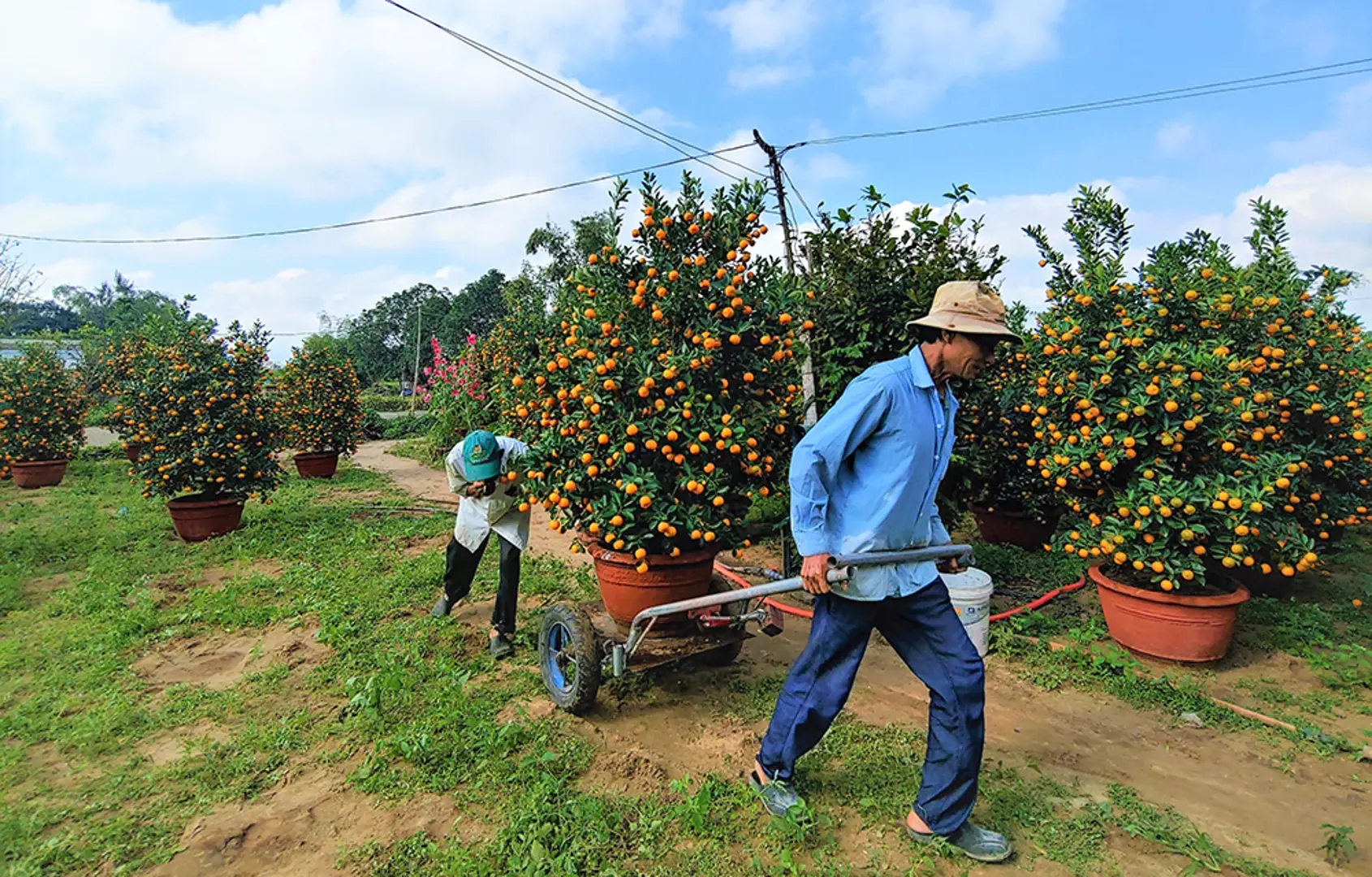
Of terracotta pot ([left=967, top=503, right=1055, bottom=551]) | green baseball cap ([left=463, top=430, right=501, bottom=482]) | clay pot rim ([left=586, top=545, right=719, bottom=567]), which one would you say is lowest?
terracotta pot ([left=967, top=503, right=1055, bottom=551])

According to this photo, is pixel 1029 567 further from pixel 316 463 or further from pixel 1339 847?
pixel 316 463

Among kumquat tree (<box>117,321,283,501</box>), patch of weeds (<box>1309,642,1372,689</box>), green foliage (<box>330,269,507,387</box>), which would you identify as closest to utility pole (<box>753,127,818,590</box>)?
patch of weeds (<box>1309,642,1372,689</box>)

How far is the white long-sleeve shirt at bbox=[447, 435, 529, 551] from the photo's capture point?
4.43 meters

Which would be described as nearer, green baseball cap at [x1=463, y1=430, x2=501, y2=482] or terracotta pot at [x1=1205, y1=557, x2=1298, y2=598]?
green baseball cap at [x1=463, y1=430, x2=501, y2=482]

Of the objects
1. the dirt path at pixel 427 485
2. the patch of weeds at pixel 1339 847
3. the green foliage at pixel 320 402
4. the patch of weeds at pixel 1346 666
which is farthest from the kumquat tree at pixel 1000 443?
the green foliage at pixel 320 402

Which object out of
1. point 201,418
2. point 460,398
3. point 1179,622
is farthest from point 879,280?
point 460,398

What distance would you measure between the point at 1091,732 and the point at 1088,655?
3.08 ft

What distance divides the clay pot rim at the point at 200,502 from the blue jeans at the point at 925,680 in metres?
7.22

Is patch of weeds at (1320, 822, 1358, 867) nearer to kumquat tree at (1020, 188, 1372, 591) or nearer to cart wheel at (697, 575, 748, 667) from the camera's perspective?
kumquat tree at (1020, 188, 1372, 591)

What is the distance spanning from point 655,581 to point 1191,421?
3.29 m

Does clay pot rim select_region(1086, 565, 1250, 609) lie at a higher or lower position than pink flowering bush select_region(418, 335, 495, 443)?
lower

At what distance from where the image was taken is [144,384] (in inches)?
302

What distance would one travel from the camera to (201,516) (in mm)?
7527

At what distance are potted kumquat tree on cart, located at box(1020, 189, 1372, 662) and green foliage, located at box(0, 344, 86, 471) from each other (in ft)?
47.2
